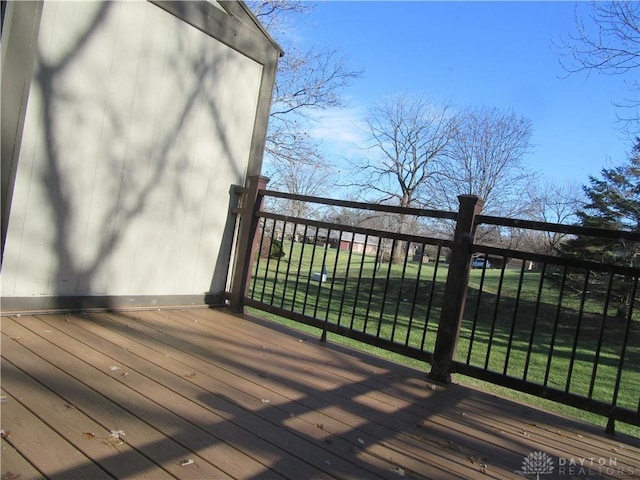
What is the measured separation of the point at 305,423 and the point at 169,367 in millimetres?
812

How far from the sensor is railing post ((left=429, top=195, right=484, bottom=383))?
8.78 ft

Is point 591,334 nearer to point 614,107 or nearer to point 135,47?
point 614,107

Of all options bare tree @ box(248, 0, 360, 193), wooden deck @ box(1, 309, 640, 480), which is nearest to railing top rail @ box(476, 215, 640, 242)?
wooden deck @ box(1, 309, 640, 480)

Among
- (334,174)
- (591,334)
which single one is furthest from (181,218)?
(334,174)

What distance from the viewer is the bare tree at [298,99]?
47.3 feet

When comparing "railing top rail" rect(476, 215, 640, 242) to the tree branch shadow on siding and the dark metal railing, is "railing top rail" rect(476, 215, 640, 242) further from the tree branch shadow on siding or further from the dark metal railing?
the tree branch shadow on siding

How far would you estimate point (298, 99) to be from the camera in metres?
14.8

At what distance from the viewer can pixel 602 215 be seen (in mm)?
9750

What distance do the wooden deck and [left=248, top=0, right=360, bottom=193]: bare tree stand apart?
12121 millimetres

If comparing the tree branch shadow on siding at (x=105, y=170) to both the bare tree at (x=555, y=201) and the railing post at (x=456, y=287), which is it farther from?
the bare tree at (x=555, y=201)

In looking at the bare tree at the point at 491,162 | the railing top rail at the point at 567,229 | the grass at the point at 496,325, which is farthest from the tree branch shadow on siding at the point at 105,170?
the bare tree at the point at 491,162

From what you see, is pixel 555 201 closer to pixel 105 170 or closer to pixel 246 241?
pixel 246 241

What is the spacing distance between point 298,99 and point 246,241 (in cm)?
1197

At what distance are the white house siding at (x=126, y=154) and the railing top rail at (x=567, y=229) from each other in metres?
2.16
